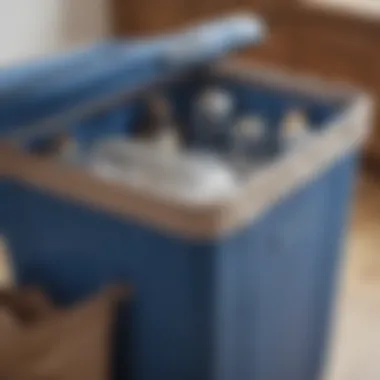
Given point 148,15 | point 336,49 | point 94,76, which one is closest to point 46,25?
point 148,15

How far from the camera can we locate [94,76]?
1.28 m

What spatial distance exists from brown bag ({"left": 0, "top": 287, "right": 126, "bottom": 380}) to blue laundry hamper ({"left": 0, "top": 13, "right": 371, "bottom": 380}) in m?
0.05

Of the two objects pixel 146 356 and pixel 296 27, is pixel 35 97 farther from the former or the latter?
pixel 296 27

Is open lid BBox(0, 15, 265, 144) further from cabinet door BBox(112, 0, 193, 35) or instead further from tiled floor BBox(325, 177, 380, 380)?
cabinet door BBox(112, 0, 193, 35)

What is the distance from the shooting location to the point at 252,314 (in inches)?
48.0

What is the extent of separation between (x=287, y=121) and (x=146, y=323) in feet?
1.52

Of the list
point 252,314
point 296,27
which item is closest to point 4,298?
point 252,314

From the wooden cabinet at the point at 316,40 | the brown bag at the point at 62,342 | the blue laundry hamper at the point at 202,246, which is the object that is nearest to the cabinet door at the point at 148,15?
the wooden cabinet at the point at 316,40

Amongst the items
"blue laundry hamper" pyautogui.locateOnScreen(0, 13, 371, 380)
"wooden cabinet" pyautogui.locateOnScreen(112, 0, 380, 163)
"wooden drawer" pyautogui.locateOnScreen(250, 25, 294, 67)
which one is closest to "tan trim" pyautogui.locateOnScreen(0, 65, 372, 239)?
"blue laundry hamper" pyautogui.locateOnScreen(0, 13, 371, 380)

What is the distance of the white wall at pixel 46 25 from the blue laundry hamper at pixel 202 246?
0.90 metres

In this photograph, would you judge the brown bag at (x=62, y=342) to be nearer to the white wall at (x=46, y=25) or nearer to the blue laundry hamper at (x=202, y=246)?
the blue laundry hamper at (x=202, y=246)

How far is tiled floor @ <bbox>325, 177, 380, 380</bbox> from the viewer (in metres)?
1.63

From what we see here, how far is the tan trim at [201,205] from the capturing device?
42.6 inches

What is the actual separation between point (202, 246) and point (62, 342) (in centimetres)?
24
